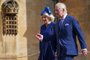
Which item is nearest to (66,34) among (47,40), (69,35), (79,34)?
(69,35)

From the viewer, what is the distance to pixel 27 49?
36.1ft

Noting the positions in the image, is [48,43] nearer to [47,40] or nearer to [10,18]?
[47,40]

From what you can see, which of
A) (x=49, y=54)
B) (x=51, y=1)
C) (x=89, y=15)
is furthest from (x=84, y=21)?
(x=49, y=54)

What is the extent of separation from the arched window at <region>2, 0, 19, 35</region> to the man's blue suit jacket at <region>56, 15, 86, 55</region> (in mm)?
4992

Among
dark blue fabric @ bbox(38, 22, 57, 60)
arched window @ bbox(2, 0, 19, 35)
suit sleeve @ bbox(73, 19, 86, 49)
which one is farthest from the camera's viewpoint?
arched window @ bbox(2, 0, 19, 35)

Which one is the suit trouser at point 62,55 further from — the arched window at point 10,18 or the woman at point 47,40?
the arched window at point 10,18

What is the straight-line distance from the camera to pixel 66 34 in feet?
19.0

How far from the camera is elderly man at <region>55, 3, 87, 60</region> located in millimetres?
5746

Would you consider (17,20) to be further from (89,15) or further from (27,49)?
(89,15)

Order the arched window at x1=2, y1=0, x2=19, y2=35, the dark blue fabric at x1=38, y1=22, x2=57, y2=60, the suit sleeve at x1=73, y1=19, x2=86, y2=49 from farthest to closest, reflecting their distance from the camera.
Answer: the arched window at x1=2, y1=0, x2=19, y2=35 < the dark blue fabric at x1=38, y1=22, x2=57, y2=60 < the suit sleeve at x1=73, y1=19, x2=86, y2=49

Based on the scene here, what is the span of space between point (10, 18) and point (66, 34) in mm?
5187

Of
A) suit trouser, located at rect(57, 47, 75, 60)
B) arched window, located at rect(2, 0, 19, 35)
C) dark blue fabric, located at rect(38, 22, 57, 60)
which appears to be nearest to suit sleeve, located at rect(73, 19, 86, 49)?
suit trouser, located at rect(57, 47, 75, 60)

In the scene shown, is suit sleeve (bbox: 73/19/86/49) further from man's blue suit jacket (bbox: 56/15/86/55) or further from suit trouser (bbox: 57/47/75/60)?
suit trouser (bbox: 57/47/75/60)

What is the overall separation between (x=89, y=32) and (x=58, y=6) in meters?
4.86
